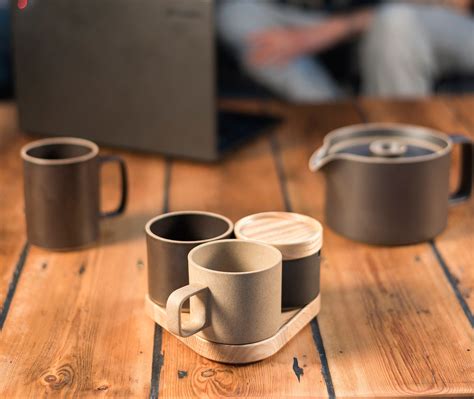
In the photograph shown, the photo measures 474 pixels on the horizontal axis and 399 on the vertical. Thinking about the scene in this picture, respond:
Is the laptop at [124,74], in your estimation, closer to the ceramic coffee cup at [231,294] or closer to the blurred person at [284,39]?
the ceramic coffee cup at [231,294]

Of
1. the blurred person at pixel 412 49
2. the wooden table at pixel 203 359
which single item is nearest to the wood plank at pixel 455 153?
the wooden table at pixel 203 359

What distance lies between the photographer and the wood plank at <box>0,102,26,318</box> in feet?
3.28

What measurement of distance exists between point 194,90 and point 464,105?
0.61 meters

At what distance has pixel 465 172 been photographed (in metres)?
1.16

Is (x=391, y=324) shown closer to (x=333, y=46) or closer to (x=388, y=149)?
(x=388, y=149)

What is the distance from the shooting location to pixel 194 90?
132 centimetres

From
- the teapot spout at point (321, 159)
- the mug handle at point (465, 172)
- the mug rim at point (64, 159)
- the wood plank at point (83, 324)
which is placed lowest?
the wood plank at point (83, 324)

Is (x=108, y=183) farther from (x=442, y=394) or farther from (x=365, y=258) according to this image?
(x=442, y=394)

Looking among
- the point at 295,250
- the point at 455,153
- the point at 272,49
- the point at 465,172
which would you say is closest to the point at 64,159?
the point at 295,250

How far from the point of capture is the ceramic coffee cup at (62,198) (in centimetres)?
101

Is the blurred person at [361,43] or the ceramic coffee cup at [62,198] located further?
the blurred person at [361,43]

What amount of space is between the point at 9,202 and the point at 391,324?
604 millimetres

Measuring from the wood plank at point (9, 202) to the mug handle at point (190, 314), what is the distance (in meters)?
0.23

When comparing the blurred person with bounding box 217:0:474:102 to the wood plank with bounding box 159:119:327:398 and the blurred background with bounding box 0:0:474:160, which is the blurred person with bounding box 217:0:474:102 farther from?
→ the wood plank with bounding box 159:119:327:398
